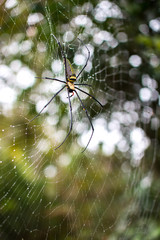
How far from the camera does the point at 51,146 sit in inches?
56.0

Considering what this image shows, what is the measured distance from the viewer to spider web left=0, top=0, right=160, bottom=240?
1.27m

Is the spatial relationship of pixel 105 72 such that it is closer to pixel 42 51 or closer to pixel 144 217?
pixel 42 51

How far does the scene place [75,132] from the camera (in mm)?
1656

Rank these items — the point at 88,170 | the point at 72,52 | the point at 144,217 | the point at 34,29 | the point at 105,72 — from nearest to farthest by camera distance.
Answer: the point at 34,29, the point at 72,52, the point at 144,217, the point at 88,170, the point at 105,72

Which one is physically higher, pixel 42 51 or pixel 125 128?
pixel 42 51

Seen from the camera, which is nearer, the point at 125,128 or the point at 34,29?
the point at 34,29

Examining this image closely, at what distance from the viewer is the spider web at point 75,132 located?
127 cm

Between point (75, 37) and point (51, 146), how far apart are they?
89 centimetres

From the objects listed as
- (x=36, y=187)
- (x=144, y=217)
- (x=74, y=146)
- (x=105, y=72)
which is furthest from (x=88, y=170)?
(x=105, y=72)

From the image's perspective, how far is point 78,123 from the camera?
65.0 inches

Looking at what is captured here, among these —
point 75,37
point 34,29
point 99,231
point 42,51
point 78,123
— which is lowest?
point 99,231

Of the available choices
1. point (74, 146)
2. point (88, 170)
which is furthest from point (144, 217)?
point (74, 146)

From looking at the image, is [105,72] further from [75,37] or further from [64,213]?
[64,213]

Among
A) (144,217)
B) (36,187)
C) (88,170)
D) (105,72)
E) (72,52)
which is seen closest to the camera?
(36,187)
